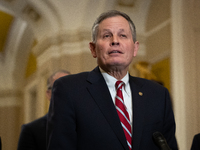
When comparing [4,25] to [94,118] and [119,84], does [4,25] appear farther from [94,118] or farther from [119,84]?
[94,118]

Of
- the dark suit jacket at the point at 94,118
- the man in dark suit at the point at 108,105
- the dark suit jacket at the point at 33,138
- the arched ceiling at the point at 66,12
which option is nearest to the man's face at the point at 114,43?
the man in dark suit at the point at 108,105

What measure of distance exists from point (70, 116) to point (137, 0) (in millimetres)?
5202

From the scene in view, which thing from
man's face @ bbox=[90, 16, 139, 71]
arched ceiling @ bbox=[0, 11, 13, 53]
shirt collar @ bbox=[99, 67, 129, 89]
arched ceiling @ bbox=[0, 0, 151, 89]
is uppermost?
arched ceiling @ bbox=[0, 11, 13, 53]

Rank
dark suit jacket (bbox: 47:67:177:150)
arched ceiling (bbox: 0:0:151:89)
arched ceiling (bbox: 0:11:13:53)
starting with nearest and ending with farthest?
dark suit jacket (bbox: 47:67:177:150), arched ceiling (bbox: 0:0:151:89), arched ceiling (bbox: 0:11:13:53)

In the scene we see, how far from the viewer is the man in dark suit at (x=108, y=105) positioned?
1329 mm

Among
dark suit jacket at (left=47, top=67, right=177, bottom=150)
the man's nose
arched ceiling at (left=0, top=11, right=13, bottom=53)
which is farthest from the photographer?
arched ceiling at (left=0, top=11, right=13, bottom=53)

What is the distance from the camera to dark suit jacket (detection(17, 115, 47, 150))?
247 cm

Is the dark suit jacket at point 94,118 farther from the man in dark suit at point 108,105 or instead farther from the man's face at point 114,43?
the man's face at point 114,43

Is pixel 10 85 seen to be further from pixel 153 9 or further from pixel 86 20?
pixel 153 9

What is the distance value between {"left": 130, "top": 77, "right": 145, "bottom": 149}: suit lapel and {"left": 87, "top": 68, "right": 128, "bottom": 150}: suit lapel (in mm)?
71

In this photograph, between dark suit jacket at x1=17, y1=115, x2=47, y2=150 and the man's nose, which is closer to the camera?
the man's nose

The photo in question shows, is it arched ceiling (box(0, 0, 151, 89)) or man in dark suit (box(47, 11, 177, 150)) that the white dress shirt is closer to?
man in dark suit (box(47, 11, 177, 150))

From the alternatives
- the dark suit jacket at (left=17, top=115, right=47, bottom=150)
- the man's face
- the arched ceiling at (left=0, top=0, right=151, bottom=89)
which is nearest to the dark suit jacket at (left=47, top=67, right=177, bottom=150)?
the man's face

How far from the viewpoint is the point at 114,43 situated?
1.49 metres
